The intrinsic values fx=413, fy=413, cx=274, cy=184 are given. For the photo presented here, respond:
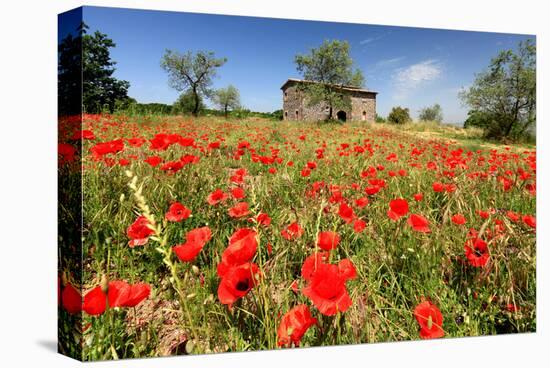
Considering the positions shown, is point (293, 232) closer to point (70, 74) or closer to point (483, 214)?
point (483, 214)

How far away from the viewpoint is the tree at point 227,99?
2605mm

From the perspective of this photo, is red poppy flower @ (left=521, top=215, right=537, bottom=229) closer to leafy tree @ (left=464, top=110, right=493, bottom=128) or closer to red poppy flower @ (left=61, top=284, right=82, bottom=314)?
leafy tree @ (left=464, top=110, right=493, bottom=128)

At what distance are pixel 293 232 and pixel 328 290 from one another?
98cm

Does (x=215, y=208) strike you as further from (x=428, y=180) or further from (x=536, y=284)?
(x=536, y=284)

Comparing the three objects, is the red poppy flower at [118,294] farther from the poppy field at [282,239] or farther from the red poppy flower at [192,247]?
the red poppy flower at [192,247]

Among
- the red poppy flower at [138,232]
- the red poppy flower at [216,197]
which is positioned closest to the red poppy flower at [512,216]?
the red poppy flower at [216,197]

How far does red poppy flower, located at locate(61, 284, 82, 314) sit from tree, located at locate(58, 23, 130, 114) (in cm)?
90

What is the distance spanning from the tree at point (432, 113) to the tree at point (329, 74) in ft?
1.83

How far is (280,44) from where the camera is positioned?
2.75 metres

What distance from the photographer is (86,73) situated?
82.4 inches

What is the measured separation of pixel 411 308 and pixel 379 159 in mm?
1430

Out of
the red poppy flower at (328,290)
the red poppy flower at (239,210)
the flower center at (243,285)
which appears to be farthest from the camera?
the red poppy flower at (239,210)

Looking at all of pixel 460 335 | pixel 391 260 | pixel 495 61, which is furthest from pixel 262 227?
pixel 495 61

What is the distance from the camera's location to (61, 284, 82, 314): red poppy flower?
197 centimetres
